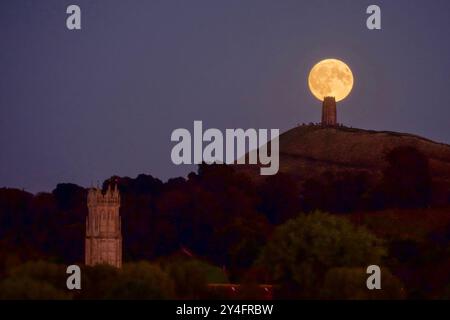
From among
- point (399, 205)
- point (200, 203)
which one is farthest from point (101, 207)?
point (399, 205)

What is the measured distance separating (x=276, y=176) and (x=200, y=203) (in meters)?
19.0

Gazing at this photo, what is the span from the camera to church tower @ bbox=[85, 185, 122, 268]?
11450 centimetres

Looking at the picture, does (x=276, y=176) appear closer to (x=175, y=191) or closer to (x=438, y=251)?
(x=175, y=191)

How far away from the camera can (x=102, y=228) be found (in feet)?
384

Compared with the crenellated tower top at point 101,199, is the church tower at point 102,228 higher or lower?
lower

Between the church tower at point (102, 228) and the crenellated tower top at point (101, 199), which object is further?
the crenellated tower top at point (101, 199)

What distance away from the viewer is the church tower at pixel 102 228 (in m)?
114

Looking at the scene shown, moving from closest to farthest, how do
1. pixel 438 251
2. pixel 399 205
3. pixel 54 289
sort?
1. pixel 54 289
2. pixel 438 251
3. pixel 399 205

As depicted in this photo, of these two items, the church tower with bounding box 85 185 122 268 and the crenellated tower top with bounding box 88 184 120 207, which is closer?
the church tower with bounding box 85 185 122 268

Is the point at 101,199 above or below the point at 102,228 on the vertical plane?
above

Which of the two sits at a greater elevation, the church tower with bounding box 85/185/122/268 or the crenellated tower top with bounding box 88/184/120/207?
the crenellated tower top with bounding box 88/184/120/207

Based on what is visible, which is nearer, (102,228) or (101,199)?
(102,228)
